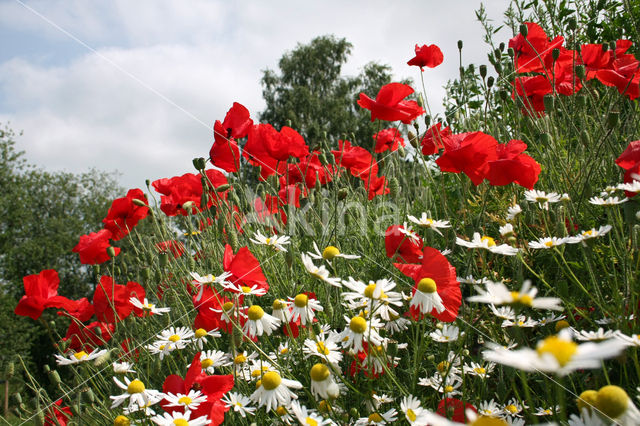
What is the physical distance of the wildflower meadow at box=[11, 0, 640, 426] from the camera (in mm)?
902

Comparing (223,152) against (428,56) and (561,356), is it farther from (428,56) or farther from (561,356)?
(561,356)

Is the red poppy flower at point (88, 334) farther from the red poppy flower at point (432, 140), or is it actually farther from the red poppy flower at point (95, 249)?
the red poppy flower at point (432, 140)

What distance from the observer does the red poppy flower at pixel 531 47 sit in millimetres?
1873

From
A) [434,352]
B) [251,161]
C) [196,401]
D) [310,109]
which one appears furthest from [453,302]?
[310,109]

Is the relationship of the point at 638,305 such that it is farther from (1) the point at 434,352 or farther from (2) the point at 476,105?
(2) the point at 476,105

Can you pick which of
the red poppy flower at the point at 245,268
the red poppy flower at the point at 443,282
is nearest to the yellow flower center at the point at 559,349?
the red poppy flower at the point at 443,282

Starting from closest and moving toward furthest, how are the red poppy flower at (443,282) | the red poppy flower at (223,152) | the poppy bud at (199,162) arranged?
the red poppy flower at (443,282) < the poppy bud at (199,162) < the red poppy flower at (223,152)

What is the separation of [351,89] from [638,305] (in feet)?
60.4

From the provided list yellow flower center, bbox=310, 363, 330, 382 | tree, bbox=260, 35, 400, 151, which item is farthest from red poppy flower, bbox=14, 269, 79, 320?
tree, bbox=260, 35, 400, 151

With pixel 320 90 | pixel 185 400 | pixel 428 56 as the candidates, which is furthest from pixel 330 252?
pixel 320 90

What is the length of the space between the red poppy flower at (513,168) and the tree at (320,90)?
613 inches

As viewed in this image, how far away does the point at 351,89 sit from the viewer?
18703 mm

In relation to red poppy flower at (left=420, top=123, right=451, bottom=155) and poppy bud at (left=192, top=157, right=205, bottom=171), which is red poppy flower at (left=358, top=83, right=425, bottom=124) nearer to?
red poppy flower at (left=420, top=123, right=451, bottom=155)

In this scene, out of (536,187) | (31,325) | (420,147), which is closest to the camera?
(536,187)
